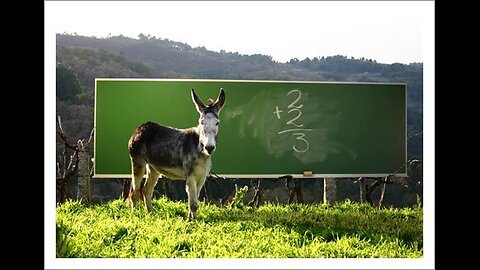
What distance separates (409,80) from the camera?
16.4 ft

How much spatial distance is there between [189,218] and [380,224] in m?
1.43

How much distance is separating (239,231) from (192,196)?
0.43 meters

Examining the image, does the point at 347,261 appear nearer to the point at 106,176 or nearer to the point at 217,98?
the point at 217,98

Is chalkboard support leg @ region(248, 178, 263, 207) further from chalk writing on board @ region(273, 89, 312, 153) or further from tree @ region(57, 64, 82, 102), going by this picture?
tree @ region(57, 64, 82, 102)

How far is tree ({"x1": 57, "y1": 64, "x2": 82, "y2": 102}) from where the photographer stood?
478 centimetres

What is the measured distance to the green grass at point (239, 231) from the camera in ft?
14.9

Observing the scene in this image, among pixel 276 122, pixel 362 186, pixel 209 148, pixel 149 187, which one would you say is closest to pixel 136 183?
pixel 149 187

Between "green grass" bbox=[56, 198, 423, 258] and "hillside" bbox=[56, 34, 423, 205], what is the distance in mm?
609

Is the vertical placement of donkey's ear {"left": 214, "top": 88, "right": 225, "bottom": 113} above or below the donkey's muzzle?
above

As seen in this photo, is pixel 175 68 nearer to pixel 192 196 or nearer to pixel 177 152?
pixel 177 152

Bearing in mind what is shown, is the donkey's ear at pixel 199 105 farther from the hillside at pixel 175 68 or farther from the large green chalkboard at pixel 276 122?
the hillside at pixel 175 68

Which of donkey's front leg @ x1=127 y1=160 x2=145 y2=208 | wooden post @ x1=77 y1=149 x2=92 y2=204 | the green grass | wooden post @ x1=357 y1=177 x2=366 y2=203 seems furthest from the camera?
wooden post @ x1=357 y1=177 x2=366 y2=203

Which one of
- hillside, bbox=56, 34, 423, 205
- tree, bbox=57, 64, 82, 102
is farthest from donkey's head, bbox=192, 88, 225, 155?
tree, bbox=57, 64, 82, 102
